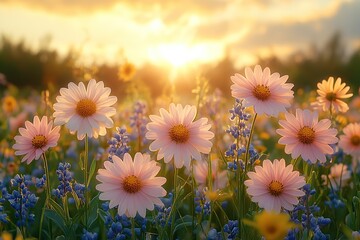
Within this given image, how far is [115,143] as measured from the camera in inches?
117

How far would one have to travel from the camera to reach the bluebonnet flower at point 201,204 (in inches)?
113

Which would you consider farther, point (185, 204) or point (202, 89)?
point (185, 204)

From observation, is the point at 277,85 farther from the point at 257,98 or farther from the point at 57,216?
the point at 57,216

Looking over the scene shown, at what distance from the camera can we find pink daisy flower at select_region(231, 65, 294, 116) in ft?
8.09

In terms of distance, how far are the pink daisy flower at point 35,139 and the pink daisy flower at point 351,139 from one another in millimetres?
1884

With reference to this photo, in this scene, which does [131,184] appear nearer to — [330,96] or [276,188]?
[276,188]

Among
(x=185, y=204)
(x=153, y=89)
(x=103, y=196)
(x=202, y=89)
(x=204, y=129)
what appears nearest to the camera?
(x=103, y=196)

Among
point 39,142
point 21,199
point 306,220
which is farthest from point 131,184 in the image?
point 306,220

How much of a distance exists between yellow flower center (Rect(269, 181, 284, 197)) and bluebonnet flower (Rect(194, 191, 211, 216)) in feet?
1.75

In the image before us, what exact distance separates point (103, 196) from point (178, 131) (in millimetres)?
425

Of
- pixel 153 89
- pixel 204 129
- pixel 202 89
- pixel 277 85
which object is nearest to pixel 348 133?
pixel 202 89

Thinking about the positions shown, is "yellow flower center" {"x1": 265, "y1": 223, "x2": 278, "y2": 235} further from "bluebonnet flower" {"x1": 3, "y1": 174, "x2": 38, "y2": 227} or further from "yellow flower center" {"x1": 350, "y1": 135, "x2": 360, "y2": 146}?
"yellow flower center" {"x1": 350, "y1": 135, "x2": 360, "y2": 146}

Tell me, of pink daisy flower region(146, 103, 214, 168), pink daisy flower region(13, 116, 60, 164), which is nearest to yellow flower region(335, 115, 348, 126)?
pink daisy flower region(146, 103, 214, 168)

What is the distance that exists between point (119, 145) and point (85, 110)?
520 mm
